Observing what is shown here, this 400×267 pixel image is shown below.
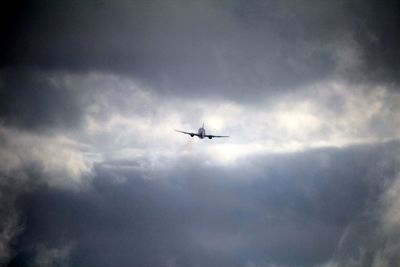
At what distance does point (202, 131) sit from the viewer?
169750 mm
